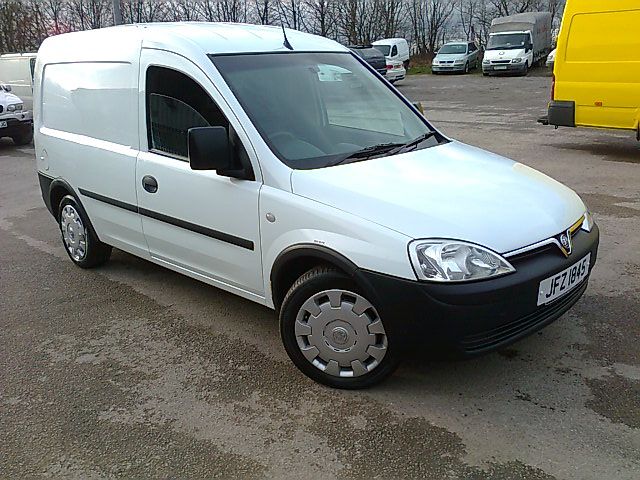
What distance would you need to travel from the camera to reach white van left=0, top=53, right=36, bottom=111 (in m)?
17.4

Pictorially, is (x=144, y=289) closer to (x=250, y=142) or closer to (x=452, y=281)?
(x=250, y=142)

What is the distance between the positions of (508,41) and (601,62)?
2219cm

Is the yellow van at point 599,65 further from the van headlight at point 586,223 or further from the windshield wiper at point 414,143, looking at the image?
the van headlight at point 586,223

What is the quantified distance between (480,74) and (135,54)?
2884 cm

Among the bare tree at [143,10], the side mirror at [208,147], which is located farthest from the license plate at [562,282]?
the bare tree at [143,10]

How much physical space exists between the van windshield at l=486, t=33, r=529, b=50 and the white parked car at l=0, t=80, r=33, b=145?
2256 centimetres

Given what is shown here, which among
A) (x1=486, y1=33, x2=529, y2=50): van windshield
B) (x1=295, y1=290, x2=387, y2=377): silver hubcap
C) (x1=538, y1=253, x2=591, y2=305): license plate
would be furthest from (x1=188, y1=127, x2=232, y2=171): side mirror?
(x1=486, y1=33, x2=529, y2=50): van windshield

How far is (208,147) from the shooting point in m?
3.44

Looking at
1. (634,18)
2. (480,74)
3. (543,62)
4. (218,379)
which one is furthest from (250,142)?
(543,62)

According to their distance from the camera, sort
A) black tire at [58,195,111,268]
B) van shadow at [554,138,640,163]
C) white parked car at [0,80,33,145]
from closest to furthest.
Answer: black tire at [58,195,111,268]
van shadow at [554,138,640,163]
white parked car at [0,80,33,145]

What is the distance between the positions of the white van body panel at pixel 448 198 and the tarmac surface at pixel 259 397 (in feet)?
2.27

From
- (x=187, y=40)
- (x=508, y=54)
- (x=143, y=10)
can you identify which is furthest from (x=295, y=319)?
(x=143, y=10)


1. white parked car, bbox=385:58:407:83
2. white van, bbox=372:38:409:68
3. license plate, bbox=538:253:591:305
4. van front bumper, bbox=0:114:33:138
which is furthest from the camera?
white van, bbox=372:38:409:68

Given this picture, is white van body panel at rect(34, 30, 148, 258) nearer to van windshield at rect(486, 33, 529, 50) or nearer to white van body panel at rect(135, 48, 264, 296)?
white van body panel at rect(135, 48, 264, 296)
